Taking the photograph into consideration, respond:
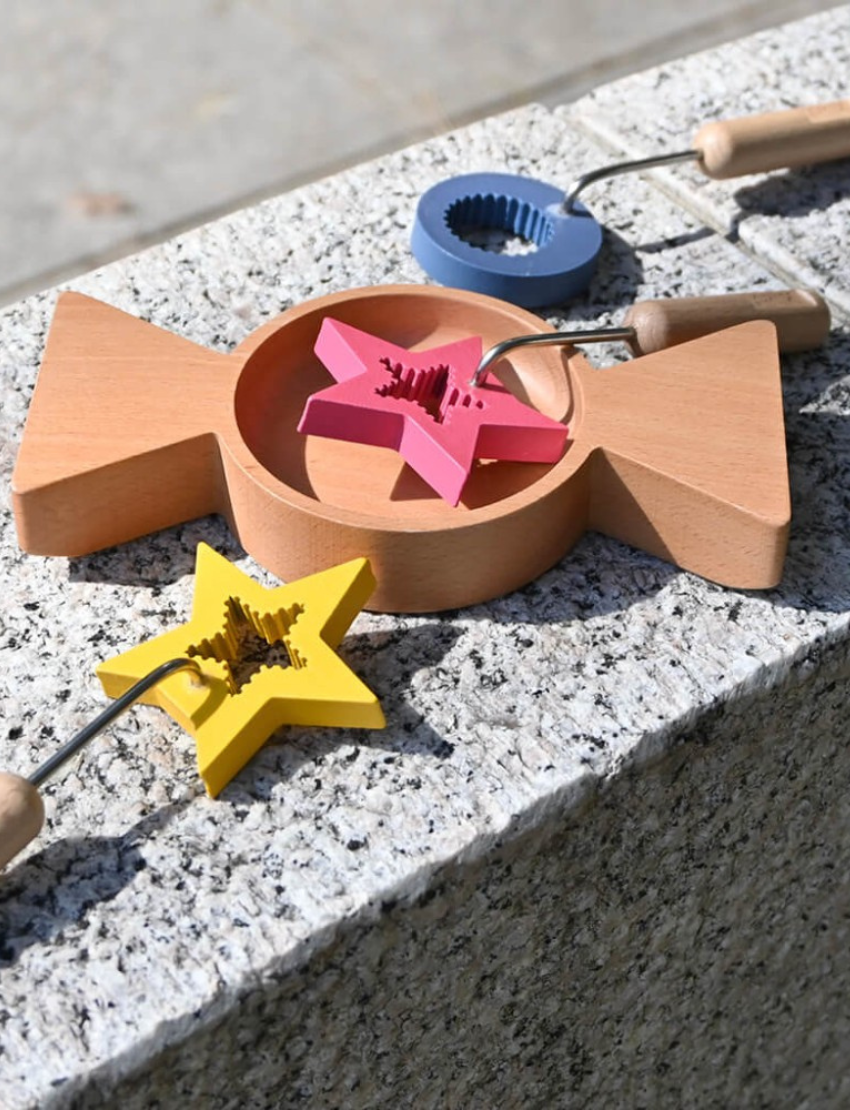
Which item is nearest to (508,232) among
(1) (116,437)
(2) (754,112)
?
(2) (754,112)

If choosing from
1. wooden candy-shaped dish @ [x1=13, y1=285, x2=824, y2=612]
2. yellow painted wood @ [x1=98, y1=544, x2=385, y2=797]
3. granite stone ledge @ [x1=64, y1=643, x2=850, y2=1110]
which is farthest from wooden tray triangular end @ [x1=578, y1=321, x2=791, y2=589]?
yellow painted wood @ [x1=98, y1=544, x2=385, y2=797]

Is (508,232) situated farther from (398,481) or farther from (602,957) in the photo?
(602,957)

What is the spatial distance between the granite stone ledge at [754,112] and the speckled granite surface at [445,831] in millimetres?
79

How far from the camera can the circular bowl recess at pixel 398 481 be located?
108 cm

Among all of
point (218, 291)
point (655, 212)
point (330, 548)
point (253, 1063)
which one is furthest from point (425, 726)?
point (655, 212)

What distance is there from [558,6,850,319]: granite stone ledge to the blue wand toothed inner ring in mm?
78

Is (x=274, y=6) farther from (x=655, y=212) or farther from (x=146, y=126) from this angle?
(x=655, y=212)

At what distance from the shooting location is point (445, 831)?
0.99 metres

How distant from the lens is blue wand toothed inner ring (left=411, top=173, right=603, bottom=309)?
136 cm

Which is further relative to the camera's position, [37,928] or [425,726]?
[425,726]

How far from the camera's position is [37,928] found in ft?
3.08

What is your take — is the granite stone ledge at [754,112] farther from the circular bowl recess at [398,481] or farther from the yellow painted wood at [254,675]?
the yellow painted wood at [254,675]

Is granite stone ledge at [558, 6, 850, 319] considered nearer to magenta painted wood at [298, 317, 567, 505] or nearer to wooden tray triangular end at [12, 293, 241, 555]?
magenta painted wood at [298, 317, 567, 505]

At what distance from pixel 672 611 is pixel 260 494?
1.06ft
